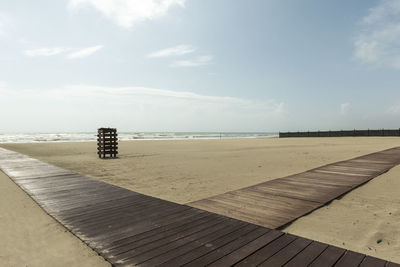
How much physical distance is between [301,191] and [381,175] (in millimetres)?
4131

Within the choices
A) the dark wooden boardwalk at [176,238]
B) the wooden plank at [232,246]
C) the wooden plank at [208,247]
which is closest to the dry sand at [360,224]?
the wooden plank at [232,246]

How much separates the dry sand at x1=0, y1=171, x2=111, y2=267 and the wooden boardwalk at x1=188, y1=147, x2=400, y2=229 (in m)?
2.39

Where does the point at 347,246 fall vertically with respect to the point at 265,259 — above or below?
below

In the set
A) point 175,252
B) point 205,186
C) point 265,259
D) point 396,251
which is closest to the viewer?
point 265,259

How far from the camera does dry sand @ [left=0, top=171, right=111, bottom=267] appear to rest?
303 cm

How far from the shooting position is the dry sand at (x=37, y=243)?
3029 mm

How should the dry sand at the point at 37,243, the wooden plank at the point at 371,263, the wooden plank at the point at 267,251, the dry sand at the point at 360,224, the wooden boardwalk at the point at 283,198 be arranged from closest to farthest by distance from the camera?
1. the wooden plank at the point at 371,263
2. the wooden plank at the point at 267,251
3. the dry sand at the point at 37,243
4. the dry sand at the point at 360,224
5. the wooden boardwalk at the point at 283,198

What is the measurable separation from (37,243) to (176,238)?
7.53 feet

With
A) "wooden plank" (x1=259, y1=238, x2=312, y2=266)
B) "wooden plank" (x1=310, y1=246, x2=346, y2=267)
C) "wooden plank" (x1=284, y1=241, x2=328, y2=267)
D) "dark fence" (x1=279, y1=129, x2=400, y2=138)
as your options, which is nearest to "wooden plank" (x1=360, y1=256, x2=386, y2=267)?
"wooden plank" (x1=310, y1=246, x2=346, y2=267)

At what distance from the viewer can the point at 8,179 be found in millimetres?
8398

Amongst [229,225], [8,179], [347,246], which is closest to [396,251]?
[347,246]

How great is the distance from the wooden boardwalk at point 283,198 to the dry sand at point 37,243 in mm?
2394

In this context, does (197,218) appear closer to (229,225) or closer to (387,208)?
(229,225)

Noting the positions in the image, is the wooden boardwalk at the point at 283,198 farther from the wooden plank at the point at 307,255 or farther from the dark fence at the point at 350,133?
the dark fence at the point at 350,133
